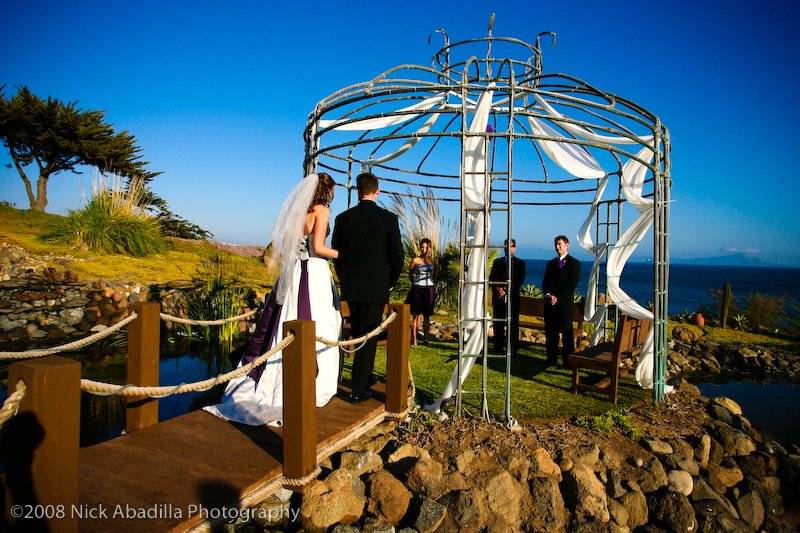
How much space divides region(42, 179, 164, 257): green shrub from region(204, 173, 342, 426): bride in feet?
27.0

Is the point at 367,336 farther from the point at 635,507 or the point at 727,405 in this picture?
the point at 727,405

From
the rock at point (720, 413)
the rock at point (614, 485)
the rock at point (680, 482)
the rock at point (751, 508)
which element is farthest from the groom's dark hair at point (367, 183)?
the rock at point (720, 413)

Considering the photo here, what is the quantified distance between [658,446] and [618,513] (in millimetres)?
987

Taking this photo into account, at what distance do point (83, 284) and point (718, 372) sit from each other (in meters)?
12.4

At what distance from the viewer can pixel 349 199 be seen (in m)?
8.02

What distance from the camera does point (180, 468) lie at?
10.5 ft

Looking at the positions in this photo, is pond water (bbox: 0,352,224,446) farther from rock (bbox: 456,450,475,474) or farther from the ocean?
the ocean

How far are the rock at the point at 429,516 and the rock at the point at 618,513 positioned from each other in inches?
59.5

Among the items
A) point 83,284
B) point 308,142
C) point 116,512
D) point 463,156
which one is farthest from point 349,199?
point 116,512

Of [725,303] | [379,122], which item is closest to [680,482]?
[379,122]

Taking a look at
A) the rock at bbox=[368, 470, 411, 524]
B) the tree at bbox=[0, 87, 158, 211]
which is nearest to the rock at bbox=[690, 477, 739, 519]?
the rock at bbox=[368, 470, 411, 524]

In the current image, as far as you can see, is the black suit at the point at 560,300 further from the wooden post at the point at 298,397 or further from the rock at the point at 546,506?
the wooden post at the point at 298,397

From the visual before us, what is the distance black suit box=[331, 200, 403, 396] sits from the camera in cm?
443

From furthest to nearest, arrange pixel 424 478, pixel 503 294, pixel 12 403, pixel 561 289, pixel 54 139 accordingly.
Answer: pixel 54 139 → pixel 503 294 → pixel 561 289 → pixel 424 478 → pixel 12 403
